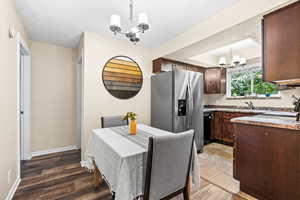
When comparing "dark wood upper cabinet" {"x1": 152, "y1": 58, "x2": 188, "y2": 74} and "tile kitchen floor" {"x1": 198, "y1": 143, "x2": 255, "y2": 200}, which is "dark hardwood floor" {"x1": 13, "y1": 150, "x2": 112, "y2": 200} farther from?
"dark wood upper cabinet" {"x1": 152, "y1": 58, "x2": 188, "y2": 74}

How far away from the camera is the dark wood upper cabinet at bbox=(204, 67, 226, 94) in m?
4.23

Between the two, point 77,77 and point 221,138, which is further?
point 221,138

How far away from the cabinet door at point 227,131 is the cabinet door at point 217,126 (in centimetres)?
11

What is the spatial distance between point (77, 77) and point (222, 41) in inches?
131

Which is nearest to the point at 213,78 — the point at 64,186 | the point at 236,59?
the point at 236,59

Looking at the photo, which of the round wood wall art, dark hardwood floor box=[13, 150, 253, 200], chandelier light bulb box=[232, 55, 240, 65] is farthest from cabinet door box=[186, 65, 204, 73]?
dark hardwood floor box=[13, 150, 253, 200]

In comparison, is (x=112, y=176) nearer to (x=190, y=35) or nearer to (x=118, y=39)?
(x=190, y=35)

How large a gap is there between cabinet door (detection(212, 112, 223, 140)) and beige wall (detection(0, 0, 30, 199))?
425cm

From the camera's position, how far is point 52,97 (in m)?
3.23

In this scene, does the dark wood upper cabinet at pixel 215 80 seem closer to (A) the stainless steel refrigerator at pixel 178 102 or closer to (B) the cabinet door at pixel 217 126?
(B) the cabinet door at pixel 217 126

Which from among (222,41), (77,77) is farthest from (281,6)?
(77,77)

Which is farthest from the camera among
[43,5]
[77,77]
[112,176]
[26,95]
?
[77,77]

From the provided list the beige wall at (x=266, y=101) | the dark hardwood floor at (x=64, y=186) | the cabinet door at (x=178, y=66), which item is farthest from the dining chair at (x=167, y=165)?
the beige wall at (x=266, y=101)

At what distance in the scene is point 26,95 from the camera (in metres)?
2.83
